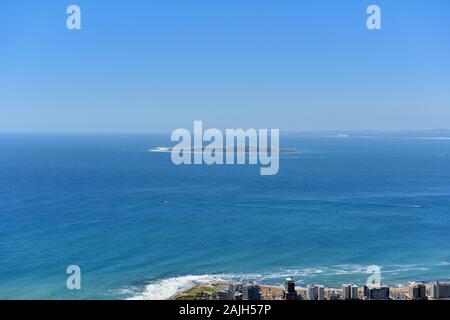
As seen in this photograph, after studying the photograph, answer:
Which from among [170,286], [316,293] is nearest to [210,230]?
[170,286]

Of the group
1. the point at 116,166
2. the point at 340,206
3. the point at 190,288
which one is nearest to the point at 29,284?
the point at 190,288

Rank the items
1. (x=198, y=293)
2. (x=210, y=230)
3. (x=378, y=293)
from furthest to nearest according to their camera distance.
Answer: (x=210, y=230)
(x=198, y=293)
(x=378, y=293)

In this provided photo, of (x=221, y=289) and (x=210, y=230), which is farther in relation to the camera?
(x=210, y=230)

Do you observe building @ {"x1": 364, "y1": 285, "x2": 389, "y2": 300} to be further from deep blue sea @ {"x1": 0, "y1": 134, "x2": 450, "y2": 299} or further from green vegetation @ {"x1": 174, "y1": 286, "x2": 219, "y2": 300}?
deep blue sea @ {"x1": 0, "y1": 134, "x2": 450, "y2": 299}

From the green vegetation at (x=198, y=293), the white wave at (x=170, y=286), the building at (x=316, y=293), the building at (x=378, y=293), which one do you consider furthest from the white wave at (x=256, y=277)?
the building at (x=378, y=293)

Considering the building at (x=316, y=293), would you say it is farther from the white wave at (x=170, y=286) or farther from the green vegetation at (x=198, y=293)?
the white wave at (x=170, y=286)

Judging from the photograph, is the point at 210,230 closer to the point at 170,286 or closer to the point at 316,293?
the point at 170,286
